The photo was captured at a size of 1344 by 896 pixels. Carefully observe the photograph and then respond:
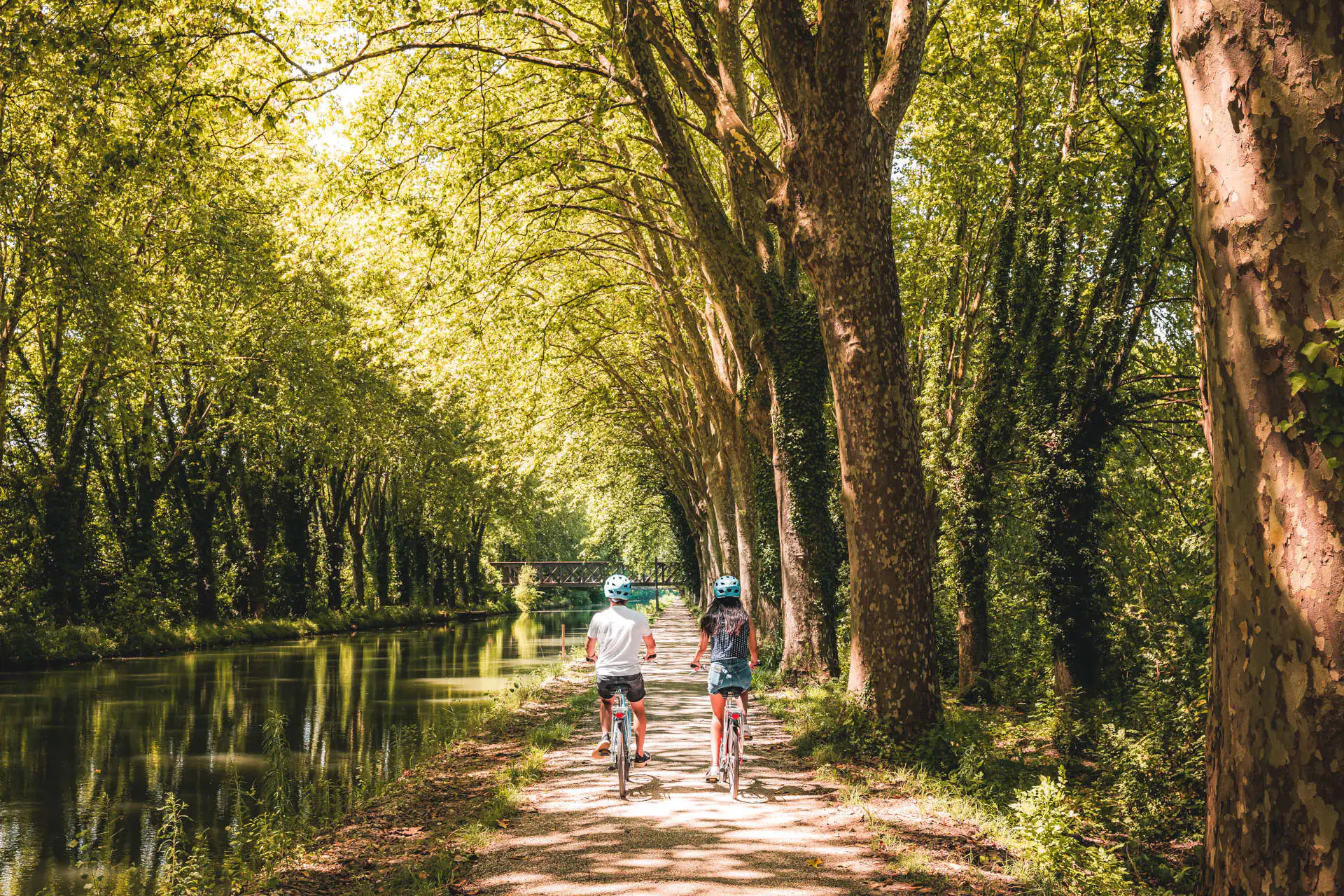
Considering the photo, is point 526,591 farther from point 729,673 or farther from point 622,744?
point 729,673

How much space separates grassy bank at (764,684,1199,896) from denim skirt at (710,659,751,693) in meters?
1.28

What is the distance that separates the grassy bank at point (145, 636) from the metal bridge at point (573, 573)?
34436 millimetres

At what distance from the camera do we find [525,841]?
22.6 feet

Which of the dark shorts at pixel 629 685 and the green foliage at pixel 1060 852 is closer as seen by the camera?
the green foliage at pixel 1060 852

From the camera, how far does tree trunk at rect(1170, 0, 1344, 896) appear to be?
3553mm

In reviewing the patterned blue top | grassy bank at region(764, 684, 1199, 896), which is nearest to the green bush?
grassy bank at region(764, 684, 1199, 896)

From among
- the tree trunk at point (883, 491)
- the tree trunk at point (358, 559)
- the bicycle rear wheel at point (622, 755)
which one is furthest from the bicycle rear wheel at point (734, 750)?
the tree trunk at point (358, 559)

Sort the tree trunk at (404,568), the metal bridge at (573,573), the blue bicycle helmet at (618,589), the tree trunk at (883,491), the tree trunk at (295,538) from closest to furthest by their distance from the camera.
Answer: the blue bicycle helmet at (618,589) → the tree trunk at (883,491) → the tree trunk at (295,538) → the tree trunk at (404,568) → the metal bridge at (573,573)

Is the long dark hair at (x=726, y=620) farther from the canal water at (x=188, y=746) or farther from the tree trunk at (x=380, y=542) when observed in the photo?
the tree trunk at (x=380, y=542)

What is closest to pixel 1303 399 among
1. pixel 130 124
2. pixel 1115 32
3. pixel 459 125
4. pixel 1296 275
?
pixel 1296 275

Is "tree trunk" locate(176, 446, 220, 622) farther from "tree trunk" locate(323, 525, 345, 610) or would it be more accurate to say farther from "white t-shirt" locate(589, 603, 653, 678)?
"white t-shirt" locate(589, 603, 653, 678)

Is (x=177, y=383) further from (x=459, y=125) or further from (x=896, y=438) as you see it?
(x=896, y=438)

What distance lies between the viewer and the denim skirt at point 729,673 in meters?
8.01

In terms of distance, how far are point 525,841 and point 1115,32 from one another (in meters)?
12.8
